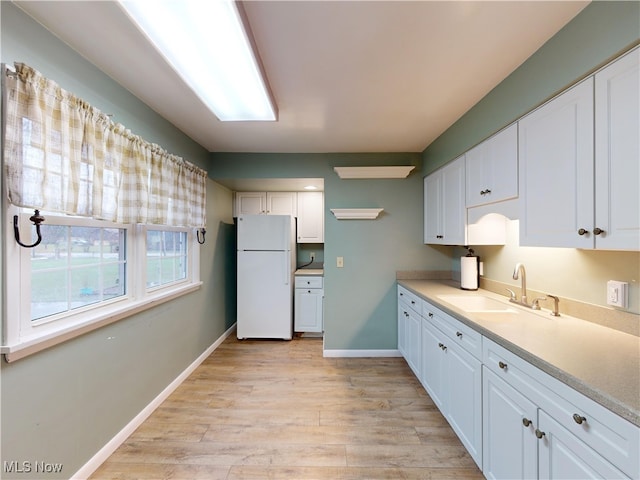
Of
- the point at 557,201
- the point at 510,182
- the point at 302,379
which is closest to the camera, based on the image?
the point at 557,201

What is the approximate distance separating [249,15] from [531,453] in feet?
7.37

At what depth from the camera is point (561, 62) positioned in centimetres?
127

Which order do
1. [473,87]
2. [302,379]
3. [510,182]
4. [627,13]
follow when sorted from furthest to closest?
[302,379]
[473,87]
[510,182]
[627,13]

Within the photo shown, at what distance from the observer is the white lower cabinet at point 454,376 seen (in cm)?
155

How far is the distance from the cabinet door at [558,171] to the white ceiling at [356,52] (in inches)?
15.0

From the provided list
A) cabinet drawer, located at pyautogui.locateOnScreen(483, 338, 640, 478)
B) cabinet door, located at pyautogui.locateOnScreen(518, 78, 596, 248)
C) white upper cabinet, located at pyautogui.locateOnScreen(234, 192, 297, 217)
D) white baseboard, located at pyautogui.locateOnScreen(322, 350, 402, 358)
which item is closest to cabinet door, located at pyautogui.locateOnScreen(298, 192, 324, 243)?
white upper cabinet, located at pyautogui.locateOnScreen(234, 192, 297, 217)

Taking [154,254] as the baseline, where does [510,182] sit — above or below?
above

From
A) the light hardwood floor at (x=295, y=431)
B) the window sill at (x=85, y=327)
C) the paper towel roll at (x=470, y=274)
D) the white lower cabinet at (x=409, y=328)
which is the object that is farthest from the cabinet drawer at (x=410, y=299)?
the window sill at (x=85, y=327)

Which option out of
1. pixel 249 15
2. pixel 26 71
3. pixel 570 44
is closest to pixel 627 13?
pixel 570 44

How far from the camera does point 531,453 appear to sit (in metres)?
1.13

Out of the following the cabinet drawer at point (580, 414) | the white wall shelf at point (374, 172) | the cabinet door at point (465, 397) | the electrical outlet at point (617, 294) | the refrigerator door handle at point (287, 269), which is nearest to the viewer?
the cabinet drawer at point (580, 414)

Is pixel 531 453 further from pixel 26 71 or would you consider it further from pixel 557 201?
pixel 26 71

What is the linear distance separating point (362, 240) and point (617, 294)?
83.1 inches
